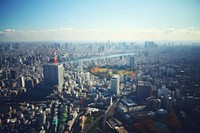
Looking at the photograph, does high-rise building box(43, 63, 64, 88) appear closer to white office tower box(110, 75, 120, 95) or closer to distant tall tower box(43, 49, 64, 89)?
distant tall tower box(43, 49, 64, 89)

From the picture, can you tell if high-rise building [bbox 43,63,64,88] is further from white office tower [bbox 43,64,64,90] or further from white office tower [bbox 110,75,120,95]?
white office tower [bbox 110,75,120,95]

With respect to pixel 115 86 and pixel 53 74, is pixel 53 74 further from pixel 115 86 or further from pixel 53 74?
pixel 115 86

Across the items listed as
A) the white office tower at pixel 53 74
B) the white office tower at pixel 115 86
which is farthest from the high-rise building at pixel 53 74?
the white office tower at pixel 115 86

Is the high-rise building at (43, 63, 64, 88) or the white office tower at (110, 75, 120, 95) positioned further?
the high-rise building at (43, 63, 64, 88)

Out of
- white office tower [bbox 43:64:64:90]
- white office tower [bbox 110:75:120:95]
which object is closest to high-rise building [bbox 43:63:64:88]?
white office tower [bbox 43:64:64:90]

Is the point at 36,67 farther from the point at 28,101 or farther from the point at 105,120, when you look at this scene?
the point at 105,120

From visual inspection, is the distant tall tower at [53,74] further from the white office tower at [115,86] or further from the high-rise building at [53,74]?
the white office tower at [115,86]

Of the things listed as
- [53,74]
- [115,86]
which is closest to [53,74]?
[53,74]

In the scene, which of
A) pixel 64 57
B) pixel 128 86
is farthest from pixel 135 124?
pixel 64 57
